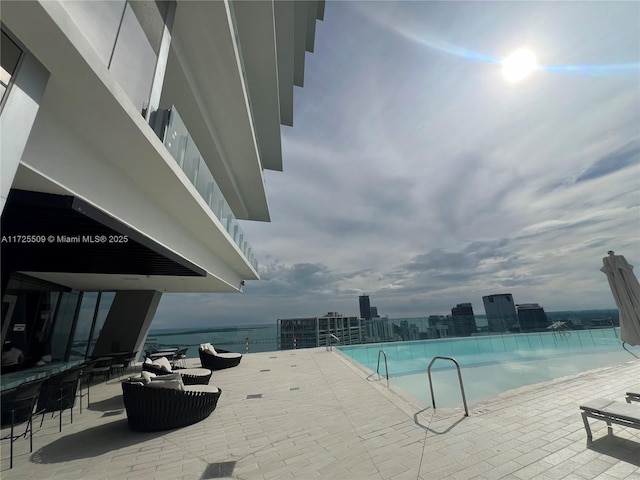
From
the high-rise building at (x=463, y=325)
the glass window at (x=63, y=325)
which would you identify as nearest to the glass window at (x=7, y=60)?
the glass window at (x=63, y=325)

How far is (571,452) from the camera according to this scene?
134 inches

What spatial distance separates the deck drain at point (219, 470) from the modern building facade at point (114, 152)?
149 inches

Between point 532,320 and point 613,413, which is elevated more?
point 532,320

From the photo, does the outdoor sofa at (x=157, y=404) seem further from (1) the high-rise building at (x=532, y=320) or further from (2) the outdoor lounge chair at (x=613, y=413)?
(1) the high-rise building at (x=532, y=320)

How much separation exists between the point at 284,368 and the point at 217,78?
11.0m

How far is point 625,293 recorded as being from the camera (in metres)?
5.00

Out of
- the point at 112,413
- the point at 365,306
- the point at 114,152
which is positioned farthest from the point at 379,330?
the point at 365,306

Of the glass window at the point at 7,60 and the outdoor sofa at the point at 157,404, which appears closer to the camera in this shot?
the glass window at the point at 7,60

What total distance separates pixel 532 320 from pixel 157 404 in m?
21.6

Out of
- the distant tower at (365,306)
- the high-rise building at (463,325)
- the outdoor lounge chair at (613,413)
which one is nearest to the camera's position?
the outdoor lounge chair at (613,413)

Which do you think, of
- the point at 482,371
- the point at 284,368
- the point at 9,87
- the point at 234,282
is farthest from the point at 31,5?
the point at 482,371

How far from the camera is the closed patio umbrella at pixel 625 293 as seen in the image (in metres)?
4.88

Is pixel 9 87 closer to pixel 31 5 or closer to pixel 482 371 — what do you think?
pixel 31 5

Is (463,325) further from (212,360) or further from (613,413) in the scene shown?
(212,360)
